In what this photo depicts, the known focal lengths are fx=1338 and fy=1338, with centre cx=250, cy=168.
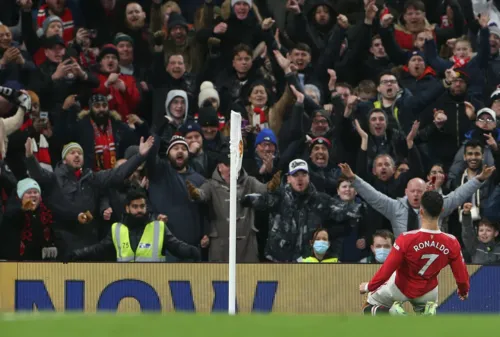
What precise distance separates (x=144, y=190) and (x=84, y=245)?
103 cm

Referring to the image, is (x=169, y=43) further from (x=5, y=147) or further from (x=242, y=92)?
(x=5, y=147)

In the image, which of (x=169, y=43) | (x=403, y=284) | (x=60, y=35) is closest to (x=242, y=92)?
(x=169, y=43)

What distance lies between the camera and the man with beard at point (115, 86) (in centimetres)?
1848

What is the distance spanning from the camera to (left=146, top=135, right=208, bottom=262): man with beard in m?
16.6

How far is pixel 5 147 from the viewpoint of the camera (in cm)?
1694

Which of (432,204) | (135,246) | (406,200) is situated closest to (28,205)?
(135,246)

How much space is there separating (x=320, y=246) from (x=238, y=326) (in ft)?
23.1

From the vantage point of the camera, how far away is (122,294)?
15.6 metres

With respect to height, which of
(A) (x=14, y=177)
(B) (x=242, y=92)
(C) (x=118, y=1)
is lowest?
(A) (x=14, y=177)

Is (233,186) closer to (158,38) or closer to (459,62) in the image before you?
(158,38)

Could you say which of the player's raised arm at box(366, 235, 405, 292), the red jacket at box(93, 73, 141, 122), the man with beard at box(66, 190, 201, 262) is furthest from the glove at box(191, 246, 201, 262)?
the player's raised arm at box(366, 235, 405, 292)

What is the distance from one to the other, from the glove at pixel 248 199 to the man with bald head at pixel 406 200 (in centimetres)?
118

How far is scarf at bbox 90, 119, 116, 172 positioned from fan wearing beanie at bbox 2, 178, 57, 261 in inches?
58.3

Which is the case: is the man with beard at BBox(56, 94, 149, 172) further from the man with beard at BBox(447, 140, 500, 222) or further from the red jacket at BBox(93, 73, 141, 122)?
the man with beard at BBox(447, 140, 500, 222)
